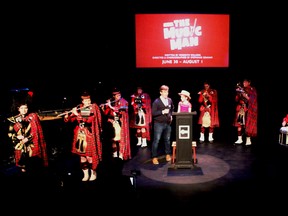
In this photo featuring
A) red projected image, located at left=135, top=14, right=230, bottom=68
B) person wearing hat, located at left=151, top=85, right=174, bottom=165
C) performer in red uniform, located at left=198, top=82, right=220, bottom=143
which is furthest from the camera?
red projected image, located at left=135, top=14, right=230, bottom=68

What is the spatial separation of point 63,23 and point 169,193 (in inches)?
216

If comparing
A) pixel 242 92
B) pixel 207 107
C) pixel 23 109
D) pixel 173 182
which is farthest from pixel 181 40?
pixel 23 109

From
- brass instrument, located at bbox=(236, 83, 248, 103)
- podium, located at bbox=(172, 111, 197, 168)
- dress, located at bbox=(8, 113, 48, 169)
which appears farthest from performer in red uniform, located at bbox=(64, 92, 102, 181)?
brass instrument, located at bbox=(236, 83, 248, 103)

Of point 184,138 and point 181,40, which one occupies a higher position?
point 181,40

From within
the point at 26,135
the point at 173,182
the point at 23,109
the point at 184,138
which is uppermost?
the point at 23,109

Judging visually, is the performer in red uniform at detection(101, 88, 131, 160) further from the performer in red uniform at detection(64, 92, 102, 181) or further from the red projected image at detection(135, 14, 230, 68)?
the red projected image at detection(135, 14, 230, 68)

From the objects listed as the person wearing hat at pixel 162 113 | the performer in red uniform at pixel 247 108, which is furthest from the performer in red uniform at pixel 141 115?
the performer in red uniform at pixel 247 108

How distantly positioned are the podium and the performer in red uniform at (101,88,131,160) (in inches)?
44.7

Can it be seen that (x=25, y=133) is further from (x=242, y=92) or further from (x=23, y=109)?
(x=242, y=92)

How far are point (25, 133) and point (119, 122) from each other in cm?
191

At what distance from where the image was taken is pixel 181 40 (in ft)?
26.1

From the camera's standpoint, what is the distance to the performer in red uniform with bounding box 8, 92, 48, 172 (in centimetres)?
463

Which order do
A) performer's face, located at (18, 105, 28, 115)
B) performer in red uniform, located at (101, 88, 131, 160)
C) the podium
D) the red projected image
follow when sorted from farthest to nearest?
1. the red projected image
2. performer in red uniform, located at (101, 88, 131, 160)
3. the podium
4. performer's face, located at (18, 105, 28, 115)

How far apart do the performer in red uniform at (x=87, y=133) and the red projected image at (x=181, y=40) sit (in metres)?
3.80
